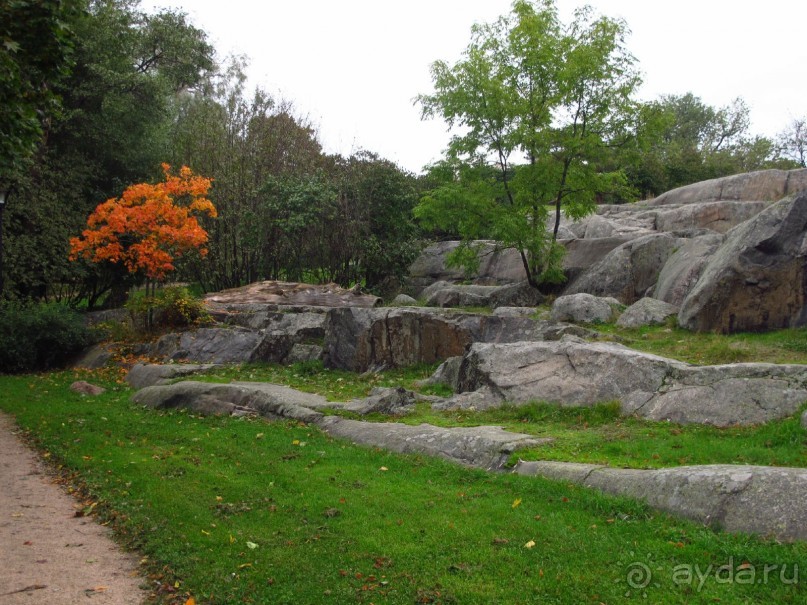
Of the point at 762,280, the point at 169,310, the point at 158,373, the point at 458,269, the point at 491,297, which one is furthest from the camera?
the point at 458,269

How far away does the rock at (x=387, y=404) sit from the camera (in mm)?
10633

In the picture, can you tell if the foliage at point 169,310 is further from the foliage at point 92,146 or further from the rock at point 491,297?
the rock at point 491,297

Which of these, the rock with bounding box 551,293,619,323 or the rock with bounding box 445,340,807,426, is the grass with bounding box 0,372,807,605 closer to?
the rock with bounding box 445,340,807,426

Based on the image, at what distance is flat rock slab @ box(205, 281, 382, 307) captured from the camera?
19625 mm

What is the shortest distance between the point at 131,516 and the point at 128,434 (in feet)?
12.4

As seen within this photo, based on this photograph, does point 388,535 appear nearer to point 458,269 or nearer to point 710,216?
point 458,269

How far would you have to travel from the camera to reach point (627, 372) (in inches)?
403

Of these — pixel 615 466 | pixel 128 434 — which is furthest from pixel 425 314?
pixel 615 466

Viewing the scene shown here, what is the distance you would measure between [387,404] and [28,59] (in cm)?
703

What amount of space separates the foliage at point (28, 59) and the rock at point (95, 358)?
9.37m

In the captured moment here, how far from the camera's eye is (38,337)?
18.4 metres

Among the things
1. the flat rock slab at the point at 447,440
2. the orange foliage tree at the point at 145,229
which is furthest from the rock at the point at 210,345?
the flat rock slab at the point at 447,440

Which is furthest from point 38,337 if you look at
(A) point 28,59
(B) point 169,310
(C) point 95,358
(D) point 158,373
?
(A) point 28,59

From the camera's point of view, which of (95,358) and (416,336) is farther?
(95,358)
